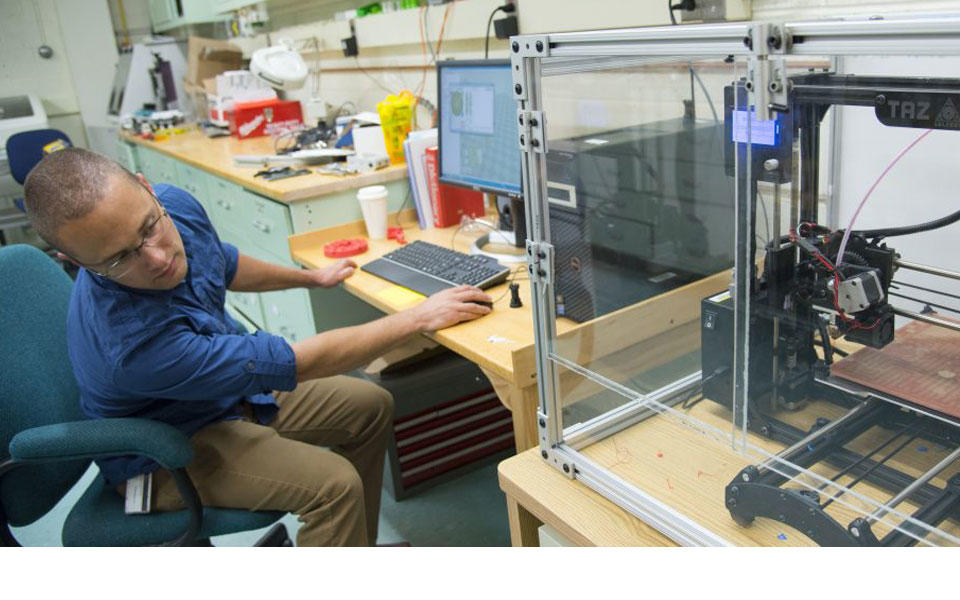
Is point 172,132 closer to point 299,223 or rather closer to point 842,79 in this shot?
point 299,223

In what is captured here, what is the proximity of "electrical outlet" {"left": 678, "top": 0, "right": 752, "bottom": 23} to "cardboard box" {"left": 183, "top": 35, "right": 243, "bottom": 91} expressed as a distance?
3472 millimetres

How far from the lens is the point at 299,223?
7.49 ft

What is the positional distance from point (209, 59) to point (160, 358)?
361 cm

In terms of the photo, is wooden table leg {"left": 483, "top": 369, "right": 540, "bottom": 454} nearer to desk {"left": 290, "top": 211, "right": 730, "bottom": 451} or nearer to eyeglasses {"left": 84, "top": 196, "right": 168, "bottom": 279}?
desk {"left": 290, "top": 211, "right": 730, "bottom": 451}

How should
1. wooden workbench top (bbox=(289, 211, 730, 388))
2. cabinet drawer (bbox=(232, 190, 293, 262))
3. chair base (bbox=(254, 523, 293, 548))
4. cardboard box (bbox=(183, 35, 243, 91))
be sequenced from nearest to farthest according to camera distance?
1. wooden workbench top (bbox=(289, 211, 730, 388))
2. chair base (bbox=(254, 523, 293, 548))
3. cabinet drawer (bbox=(232, 190, 293, 262))
4. cardboard box (bbox=(183, 35, 243, 91))

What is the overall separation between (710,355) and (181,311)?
3.24 feet

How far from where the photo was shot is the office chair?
4.32ft

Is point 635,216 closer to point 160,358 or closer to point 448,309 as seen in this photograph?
point 448,309

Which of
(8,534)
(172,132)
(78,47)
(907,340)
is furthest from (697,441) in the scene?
(78,47)

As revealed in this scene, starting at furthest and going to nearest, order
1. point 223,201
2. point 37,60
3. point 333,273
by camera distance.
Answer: point 37,60
point 223,201
point 333,273

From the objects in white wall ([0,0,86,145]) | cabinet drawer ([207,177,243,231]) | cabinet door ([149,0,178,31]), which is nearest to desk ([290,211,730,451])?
cabinet drawer ([207,177,243,231])

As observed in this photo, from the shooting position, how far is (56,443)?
50.9 inches

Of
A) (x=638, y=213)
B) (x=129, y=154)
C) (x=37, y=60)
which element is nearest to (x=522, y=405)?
(x=638, y=213)

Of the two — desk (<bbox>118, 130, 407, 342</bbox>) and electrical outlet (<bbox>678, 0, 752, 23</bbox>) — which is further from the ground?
electrical outlet (<bbox>678, 0, 752, 23</bbox>)
